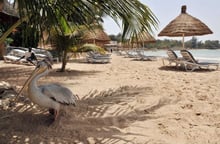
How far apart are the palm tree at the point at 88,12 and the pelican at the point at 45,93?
0.47m

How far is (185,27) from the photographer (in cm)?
1361

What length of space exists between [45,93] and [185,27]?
11.2 meters

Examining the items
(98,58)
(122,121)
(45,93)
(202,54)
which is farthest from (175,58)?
(202,54)

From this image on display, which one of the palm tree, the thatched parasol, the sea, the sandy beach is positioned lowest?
A: the sandy beach

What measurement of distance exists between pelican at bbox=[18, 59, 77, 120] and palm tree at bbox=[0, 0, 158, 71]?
0.47 metres

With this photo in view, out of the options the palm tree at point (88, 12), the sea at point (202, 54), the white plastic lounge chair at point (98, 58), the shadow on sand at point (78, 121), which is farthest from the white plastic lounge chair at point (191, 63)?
the sea at point (202, 54)

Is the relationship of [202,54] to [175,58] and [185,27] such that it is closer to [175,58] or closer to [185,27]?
[185,27]

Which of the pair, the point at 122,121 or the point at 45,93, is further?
the point at 122,121

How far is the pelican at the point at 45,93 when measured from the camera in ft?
11.2

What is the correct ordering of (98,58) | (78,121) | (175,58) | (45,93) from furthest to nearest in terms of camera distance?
(98,58), (175,58), (78,121), (45,93)

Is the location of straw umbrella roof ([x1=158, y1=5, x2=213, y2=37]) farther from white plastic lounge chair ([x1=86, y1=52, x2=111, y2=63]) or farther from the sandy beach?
the sandy beach

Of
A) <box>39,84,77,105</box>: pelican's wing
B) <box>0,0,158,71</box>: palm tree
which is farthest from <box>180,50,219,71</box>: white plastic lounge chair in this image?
<box>39,84,77,105</box>: pelican's wing

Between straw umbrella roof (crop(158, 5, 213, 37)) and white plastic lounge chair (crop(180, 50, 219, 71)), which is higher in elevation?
straw umbrella roof (crop(158, 5, 213, 37))

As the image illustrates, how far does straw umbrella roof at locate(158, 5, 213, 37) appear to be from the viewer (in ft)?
44.5
